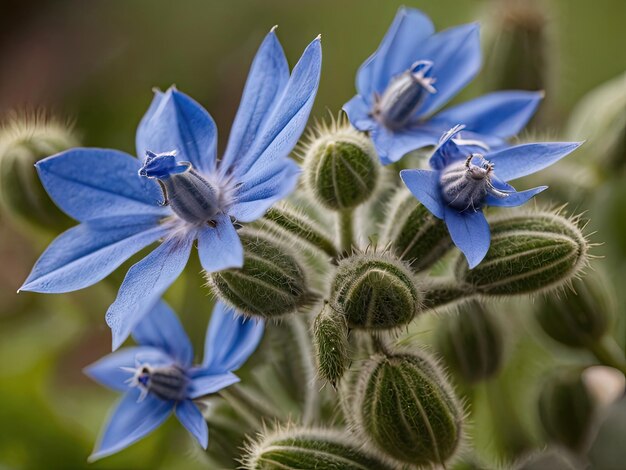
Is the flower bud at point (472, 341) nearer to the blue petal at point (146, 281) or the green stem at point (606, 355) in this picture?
the green stem at point (606, 355)

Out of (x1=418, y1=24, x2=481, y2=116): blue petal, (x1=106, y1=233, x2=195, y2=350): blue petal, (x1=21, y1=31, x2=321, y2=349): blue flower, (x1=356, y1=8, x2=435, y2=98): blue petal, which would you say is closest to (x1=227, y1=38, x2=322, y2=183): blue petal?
(x1=21, y1=31, x2=321, y2=349): blue flower

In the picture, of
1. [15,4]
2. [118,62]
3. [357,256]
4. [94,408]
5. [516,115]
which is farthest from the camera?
[15,4]

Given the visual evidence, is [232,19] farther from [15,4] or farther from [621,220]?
[621,220]

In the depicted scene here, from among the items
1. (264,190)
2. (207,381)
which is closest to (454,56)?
(264,190)

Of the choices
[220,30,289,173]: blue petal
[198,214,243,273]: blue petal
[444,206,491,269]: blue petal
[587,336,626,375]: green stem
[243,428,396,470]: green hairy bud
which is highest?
[220,30,289,173]: blue petal

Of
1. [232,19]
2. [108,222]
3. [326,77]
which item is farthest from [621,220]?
[232,19]

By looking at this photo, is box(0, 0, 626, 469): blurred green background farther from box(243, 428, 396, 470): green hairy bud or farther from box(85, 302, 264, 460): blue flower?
box(243, 428, 396, 470): green hairy bud
